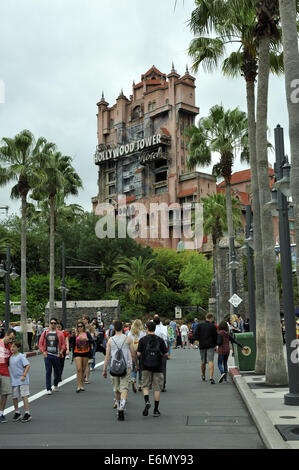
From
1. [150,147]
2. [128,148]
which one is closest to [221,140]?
[150,147]

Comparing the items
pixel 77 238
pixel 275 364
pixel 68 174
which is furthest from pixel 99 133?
pixel 275 364

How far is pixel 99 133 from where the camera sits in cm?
10431

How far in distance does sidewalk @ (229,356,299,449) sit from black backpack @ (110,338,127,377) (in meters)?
2.38

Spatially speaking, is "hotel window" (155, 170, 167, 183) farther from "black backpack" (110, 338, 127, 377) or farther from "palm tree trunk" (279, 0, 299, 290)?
"palm tree trunk" (279, 0, 299, 290)

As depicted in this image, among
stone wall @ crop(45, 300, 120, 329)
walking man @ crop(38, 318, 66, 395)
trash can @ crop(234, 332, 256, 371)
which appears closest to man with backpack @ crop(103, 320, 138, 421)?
walking man @ crop(38, 318, 66, 395)

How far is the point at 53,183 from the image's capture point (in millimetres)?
37688

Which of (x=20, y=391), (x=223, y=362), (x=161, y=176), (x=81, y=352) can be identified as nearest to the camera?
(x=20, y=391)

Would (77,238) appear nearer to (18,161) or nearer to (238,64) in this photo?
(18,161)

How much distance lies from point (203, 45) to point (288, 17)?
10.2m

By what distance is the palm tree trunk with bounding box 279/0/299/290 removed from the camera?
8531mm

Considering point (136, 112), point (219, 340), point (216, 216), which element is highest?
point (136, 112)

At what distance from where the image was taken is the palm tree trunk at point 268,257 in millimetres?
13797

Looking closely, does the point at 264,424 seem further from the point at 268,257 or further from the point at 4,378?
the point at 268,257

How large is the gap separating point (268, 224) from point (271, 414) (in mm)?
6336
